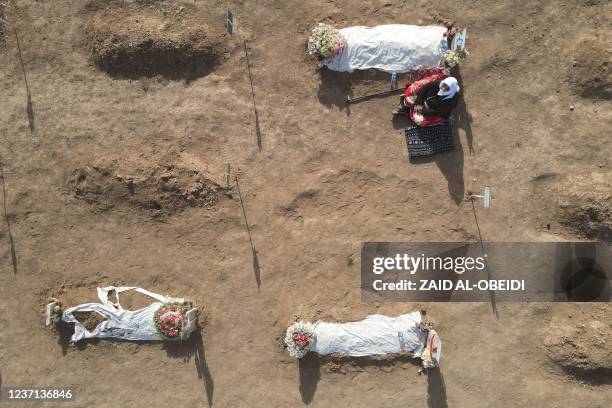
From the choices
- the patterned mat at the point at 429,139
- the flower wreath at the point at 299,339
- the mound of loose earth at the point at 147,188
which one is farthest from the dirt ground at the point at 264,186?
the flower wreath at the point at 299,339

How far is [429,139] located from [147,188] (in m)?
6.67

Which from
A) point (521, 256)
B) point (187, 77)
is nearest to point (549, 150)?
point (521, 256)

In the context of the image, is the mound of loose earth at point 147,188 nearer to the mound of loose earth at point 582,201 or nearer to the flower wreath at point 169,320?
the flower wreath at point 169,320

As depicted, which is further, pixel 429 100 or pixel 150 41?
pixel 150 41

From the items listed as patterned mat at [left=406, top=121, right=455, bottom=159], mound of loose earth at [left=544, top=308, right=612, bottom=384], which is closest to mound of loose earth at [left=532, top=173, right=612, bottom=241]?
mound of loose earth at [left=544, top=308, right=612, bottom=384]

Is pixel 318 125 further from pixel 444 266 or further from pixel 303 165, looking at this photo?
pixel 444 266

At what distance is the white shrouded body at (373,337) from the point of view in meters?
9.53

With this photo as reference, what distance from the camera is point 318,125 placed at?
9.77 metres

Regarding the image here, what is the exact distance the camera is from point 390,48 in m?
9.55

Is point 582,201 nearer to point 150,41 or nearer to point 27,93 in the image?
point 150,41

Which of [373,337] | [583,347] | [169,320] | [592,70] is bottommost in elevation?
[583,347]

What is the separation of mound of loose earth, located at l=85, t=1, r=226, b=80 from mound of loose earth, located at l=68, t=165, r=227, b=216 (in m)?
2.33

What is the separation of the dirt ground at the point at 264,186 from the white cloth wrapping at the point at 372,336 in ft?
1.00

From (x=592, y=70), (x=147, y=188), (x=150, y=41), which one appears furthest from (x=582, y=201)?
(x=150, y=41)
